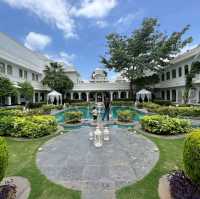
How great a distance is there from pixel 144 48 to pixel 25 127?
22.1 metres

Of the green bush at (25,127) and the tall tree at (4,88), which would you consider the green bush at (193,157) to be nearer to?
the green bush at (25,127)

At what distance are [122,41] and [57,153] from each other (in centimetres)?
2327

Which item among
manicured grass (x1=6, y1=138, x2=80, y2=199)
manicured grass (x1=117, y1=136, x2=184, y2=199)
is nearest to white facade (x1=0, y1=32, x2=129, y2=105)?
manicured grass (x1=6, y1=138, x2=80, y2=199)

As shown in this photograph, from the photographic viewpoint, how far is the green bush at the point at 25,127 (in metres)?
7.68

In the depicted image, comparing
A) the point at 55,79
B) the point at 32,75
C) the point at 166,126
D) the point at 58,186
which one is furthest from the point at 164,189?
the point at 32,75

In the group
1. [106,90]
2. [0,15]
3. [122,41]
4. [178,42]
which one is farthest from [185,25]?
[0,15]

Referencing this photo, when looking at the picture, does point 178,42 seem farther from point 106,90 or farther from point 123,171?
point 123,171

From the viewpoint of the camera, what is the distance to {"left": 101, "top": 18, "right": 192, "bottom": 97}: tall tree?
2317 cm

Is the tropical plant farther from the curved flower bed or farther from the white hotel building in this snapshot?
the white hotel building

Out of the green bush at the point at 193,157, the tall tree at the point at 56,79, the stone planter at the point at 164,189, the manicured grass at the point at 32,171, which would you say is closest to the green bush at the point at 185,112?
the stone planter at the point at 164,189

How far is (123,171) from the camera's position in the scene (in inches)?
172

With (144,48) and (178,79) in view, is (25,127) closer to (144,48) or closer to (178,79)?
(178,79)

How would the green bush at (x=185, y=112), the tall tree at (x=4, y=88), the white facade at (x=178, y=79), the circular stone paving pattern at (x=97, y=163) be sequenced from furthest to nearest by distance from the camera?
1. the white facade at (x=178, y=79)
2. the green bush at (x=185, y=112)
3. the tall tree at (x=4, y=88)
4. the circular stone paving pattern at (x=97, y=163)

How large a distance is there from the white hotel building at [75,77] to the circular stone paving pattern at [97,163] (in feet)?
48.1
